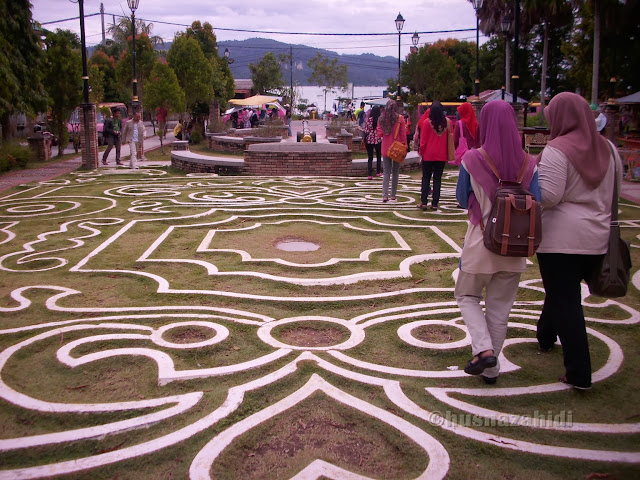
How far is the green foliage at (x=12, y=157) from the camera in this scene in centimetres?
1555

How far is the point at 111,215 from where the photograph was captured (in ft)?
29.3

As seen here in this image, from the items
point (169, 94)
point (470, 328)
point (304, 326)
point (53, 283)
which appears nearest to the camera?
point (470, 328)

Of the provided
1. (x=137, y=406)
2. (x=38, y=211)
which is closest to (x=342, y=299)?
(x=137, y=406)

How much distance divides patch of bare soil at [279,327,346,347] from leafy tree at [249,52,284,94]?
195 feet

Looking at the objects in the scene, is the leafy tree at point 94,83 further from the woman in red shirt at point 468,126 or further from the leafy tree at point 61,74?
the woman in red shirt at point 468,126

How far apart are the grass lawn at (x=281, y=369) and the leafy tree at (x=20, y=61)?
11.4 m

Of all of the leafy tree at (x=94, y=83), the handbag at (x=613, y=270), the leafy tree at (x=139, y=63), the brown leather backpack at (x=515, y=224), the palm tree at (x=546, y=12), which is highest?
the palm tree at (x=546, y=12)

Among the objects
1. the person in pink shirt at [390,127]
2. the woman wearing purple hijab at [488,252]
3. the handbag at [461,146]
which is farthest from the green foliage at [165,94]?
the woman wearing purple hijab at [488,252]

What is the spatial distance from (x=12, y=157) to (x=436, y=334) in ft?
49.7

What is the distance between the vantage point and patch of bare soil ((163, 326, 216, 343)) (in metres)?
4.27

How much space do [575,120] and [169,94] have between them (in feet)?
66.7

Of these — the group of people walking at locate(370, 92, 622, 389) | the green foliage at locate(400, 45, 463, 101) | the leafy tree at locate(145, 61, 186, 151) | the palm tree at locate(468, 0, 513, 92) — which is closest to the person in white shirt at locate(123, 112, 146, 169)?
the leafy tree at locate(145, 61, 186, 151)

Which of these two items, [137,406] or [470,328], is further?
[470,328]

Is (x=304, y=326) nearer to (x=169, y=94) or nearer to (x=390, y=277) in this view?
(x=390, y=277)
